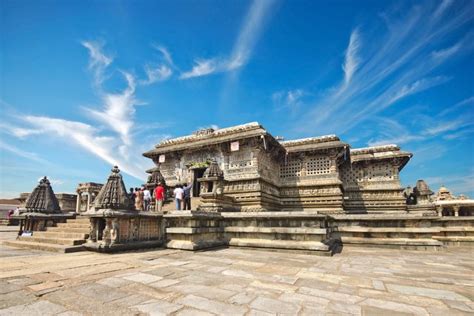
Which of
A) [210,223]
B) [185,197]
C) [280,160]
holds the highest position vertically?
[280,160]

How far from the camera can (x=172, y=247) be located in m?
7.70

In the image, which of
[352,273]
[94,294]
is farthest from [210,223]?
[94,294]

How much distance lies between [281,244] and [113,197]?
5222 mm

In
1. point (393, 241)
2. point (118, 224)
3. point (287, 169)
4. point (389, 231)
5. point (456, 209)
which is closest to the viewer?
point (118, 224)

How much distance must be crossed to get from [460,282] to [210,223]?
21.2 feet

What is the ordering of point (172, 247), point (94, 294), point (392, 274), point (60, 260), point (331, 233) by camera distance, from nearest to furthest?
point (94, 294)
point (392, 274)
point (60, 260)
point (172, 247)
point (331, 233)

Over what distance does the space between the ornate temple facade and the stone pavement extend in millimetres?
9615

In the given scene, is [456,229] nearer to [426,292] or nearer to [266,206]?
[426,292]

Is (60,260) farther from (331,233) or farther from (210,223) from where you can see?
(331,233)

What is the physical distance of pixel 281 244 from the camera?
Result: 7672 millimetres

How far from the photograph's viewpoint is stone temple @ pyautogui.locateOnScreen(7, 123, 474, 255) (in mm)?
7578

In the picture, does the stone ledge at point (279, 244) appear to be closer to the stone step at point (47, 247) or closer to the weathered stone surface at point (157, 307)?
the stone step at point (47, 247)

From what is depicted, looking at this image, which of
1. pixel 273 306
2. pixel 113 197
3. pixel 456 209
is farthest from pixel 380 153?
pixel 273 306

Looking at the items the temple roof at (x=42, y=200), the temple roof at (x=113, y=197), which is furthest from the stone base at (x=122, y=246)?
the temple roof at (x=42, y=200)
